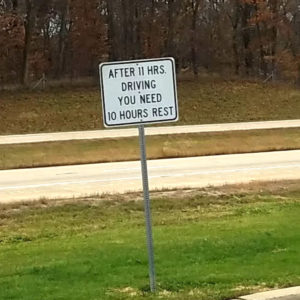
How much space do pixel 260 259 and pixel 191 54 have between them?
50.5 m

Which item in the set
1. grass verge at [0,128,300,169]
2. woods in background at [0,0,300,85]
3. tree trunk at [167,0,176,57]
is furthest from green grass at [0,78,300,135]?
grass verge at [0,128,300,169]

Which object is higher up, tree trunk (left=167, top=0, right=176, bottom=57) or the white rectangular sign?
tree trunk (left=167, top=0, right=176, bottom=57)

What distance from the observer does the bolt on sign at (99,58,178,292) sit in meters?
6.98

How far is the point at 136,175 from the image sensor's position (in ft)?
70.7

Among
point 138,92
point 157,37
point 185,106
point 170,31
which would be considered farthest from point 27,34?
point 138,92

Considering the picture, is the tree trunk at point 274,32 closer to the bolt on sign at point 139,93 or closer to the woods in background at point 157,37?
the woods in background at point 157,37

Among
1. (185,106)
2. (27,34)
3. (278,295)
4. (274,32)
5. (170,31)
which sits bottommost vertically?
(278,295)

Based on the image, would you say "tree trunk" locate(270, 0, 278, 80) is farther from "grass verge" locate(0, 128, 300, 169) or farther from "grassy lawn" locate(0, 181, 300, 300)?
"grassy lawn" locate(0, 181, 300, 300)

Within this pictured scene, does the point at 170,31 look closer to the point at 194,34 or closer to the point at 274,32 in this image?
the point at 194,34

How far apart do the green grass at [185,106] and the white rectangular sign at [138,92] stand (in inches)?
1323

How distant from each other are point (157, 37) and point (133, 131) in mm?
22739

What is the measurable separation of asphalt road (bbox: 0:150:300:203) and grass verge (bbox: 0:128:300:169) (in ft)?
6.01

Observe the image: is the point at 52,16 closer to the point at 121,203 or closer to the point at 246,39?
the point at 246,39

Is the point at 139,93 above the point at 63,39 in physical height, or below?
below
